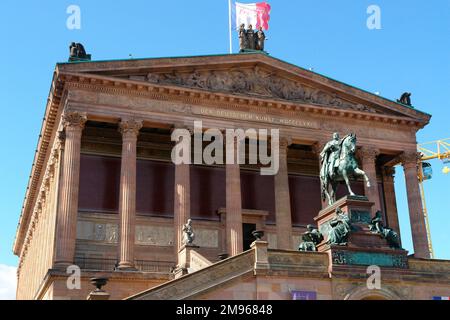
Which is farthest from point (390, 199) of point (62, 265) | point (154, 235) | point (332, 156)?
point (62, 265)

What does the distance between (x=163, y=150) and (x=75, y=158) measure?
28.1 ft

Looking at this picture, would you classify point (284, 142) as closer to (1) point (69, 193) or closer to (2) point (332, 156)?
(1) point (69, 193)

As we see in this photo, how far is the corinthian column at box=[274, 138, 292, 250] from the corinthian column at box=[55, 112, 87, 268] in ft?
42.1

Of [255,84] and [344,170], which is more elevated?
[255,84]

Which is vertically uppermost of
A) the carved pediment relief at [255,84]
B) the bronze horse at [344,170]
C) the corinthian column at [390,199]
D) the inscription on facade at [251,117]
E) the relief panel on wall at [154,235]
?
the carved pediment relief at [255,84]

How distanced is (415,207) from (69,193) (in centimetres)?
2354

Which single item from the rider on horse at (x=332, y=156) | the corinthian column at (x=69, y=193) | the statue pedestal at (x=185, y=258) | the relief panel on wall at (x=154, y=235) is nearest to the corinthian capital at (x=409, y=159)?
the relief panel on wall at (x=154, y=235)

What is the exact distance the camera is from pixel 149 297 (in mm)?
21266

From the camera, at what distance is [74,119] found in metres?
36.4

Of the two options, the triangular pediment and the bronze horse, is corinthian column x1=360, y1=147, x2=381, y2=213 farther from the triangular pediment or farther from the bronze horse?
the bronze horse

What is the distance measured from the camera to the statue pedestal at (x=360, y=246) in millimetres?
23609

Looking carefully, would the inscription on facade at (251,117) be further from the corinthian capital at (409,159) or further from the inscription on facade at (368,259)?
the inscription on facade at (368,259)
